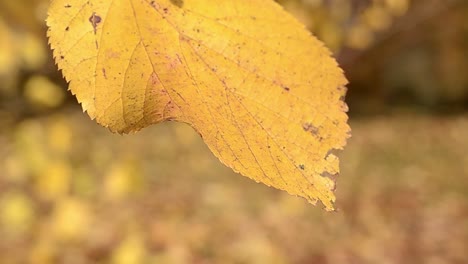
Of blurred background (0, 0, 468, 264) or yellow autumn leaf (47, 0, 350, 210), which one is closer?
yellow autumn leaf (47, 0, 350, 210)

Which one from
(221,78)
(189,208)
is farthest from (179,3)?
(189,208)

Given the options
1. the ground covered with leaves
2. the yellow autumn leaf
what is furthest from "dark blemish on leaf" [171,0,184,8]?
the ground covered with leaves

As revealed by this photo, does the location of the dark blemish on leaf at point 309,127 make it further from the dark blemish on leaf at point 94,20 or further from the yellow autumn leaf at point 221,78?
the dark blemish on leaf at point 94,20

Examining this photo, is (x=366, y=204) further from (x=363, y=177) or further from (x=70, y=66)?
(x=70, y=66)

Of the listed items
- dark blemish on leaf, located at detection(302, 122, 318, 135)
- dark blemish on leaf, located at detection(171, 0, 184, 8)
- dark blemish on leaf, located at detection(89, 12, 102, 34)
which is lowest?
dark blemish on leaf, located at detection(89, 12, 102, 34)

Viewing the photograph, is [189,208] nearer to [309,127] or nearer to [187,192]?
[187,192]

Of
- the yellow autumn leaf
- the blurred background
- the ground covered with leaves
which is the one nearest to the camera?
the yellow autumn leaf

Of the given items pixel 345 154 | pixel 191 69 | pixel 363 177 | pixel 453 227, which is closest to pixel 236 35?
pixel 191 69

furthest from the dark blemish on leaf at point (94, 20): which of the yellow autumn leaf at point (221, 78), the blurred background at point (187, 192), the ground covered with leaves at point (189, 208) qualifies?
the ground covered with leaves at point (189, 208)

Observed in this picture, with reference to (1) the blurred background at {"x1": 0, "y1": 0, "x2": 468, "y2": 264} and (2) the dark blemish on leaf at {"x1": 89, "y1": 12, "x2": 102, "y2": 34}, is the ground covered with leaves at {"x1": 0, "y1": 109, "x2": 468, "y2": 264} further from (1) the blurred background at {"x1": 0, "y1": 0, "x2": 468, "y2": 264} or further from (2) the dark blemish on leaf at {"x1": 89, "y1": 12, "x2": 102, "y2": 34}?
(2) the dark blemish on leaf at {"x1": 89, "y1": 12, "x2": 102, "y2": 34}
